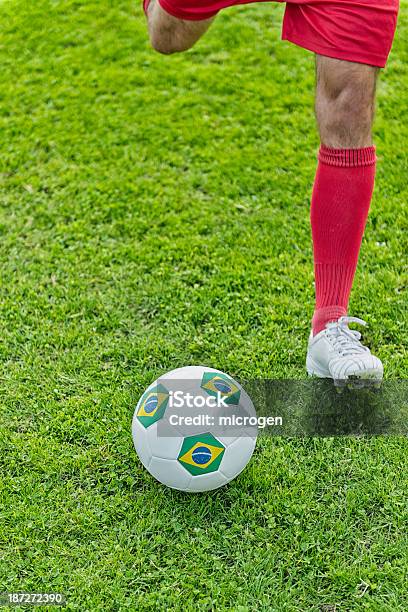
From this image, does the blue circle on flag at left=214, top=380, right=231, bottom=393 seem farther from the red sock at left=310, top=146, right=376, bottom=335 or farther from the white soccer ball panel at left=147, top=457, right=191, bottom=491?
the red sock at left=310, top=146, right=376, bottom=335

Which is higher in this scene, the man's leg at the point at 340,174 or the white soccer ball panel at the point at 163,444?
the man's leg at the point at 340,174

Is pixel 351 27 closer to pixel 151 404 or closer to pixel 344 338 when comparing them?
pixel 344 338

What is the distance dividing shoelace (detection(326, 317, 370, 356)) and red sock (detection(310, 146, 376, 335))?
37 mm

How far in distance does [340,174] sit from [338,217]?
0.46ft

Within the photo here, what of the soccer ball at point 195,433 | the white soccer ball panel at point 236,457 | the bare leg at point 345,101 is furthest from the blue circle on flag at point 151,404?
the bare leg at point 345,101

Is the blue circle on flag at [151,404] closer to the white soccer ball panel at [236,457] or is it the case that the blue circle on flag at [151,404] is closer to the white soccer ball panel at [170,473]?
the white soccer ball panel at [170,473]

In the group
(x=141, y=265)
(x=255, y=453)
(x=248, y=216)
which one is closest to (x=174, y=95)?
(x=248, y=216)

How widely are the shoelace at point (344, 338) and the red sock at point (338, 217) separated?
4cm

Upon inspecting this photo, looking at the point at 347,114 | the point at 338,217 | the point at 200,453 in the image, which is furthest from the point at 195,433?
the point at 347,114

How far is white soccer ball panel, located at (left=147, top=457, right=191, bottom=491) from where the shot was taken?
87.6 inches

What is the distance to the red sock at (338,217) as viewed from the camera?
2355mm

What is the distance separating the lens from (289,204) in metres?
3.45

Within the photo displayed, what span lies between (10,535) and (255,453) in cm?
80

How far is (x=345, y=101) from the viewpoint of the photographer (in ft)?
7.45
